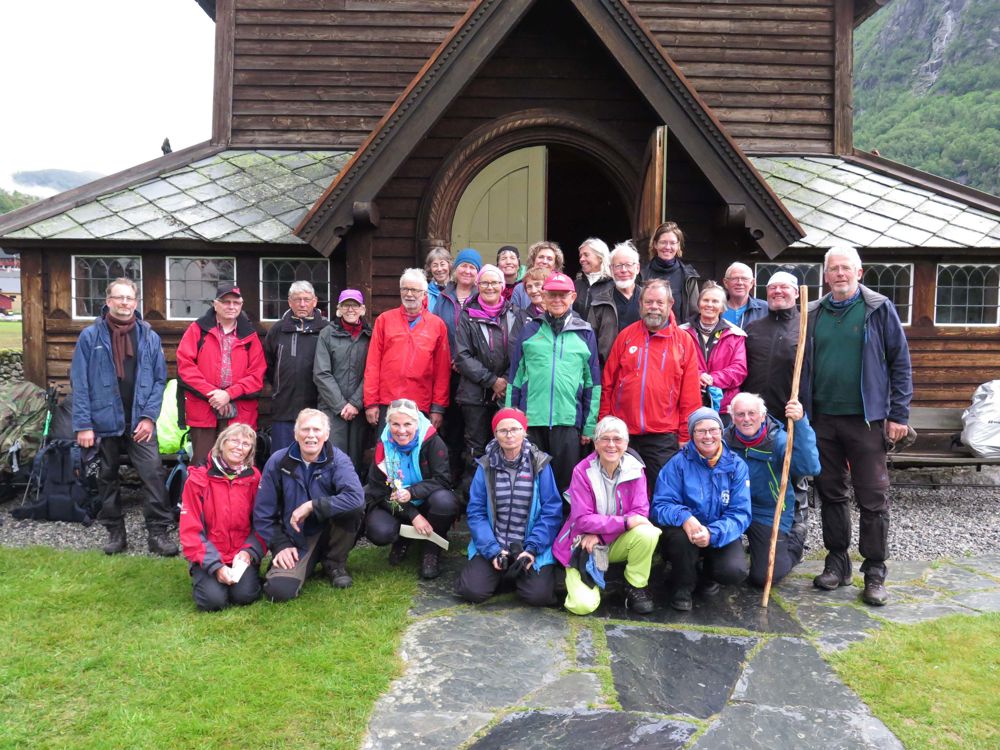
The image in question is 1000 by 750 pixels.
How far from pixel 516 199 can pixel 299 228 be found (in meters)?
2.22

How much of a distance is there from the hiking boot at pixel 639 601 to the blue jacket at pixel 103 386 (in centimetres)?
343

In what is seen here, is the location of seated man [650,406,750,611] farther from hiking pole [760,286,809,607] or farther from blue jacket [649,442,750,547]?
hiking pole [760,286,809,607]

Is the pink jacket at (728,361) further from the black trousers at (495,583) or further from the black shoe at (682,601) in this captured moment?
the black trousers at (495,583)

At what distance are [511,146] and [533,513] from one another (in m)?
3.90

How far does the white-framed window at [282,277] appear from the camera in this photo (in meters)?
7.82

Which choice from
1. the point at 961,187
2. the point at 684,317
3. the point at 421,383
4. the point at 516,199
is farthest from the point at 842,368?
the point at 961,187

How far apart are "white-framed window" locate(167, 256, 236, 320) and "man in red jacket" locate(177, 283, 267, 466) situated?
2250mm

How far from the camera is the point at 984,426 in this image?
7.27 m

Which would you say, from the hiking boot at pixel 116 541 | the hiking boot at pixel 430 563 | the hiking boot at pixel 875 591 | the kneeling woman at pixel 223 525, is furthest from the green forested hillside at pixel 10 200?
the hiking boot at pixel 875 591

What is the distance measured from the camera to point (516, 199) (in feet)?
24.7

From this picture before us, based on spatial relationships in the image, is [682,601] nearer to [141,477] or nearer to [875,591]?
[875,591]

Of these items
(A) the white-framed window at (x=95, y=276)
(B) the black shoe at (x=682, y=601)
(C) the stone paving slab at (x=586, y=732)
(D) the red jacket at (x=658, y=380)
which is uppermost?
(A) the white-framed window at (x=95, y=276)

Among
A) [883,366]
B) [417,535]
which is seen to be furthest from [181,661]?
[883,366]

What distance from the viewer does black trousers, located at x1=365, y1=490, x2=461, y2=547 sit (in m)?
4.89
